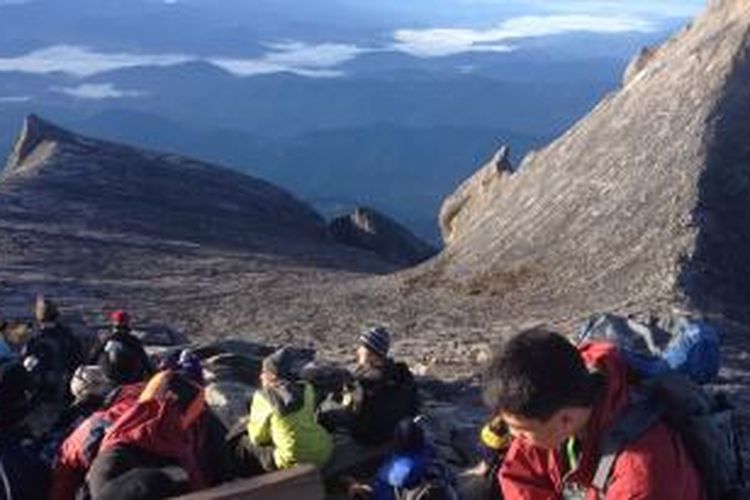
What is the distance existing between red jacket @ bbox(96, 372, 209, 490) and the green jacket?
1840 mm

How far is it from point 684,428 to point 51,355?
11.2 meters

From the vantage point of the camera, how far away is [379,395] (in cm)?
1298

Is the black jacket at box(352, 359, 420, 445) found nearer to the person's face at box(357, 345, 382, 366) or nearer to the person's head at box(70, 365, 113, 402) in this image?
the person's face at box(357, 345, 382, 366)

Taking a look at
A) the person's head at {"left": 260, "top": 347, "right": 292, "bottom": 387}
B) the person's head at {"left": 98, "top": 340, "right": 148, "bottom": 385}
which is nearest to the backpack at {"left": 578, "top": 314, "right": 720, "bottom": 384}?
the person's head at {"left": 260, "top": 347, "right": 292, "bottom": 387}

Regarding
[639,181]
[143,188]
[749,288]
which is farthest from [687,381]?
[143,188]

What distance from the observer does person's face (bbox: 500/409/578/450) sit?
17.0 ft

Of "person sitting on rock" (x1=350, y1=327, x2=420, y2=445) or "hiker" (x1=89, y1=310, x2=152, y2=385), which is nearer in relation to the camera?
"person sitting on rock" (x1=350, y1=327, x2=420, y2=445)

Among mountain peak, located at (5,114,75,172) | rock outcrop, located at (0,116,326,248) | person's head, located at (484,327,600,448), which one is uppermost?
person's head, located at (484,327,600,448)

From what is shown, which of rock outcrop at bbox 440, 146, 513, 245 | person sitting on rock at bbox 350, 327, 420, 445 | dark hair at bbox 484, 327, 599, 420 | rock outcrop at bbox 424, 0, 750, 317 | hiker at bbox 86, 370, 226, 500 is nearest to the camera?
dark hair at bbox 484, 327, 599, 420

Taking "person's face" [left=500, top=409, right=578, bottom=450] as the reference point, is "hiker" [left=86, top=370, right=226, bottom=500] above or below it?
below

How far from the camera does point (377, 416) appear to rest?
1295 centimetres

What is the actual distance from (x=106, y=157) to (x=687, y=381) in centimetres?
5898

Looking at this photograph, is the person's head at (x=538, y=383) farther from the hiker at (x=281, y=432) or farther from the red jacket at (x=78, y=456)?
the hiker at (x=281, y=432)

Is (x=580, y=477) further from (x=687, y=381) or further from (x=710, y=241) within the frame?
(x=710, y=241)
